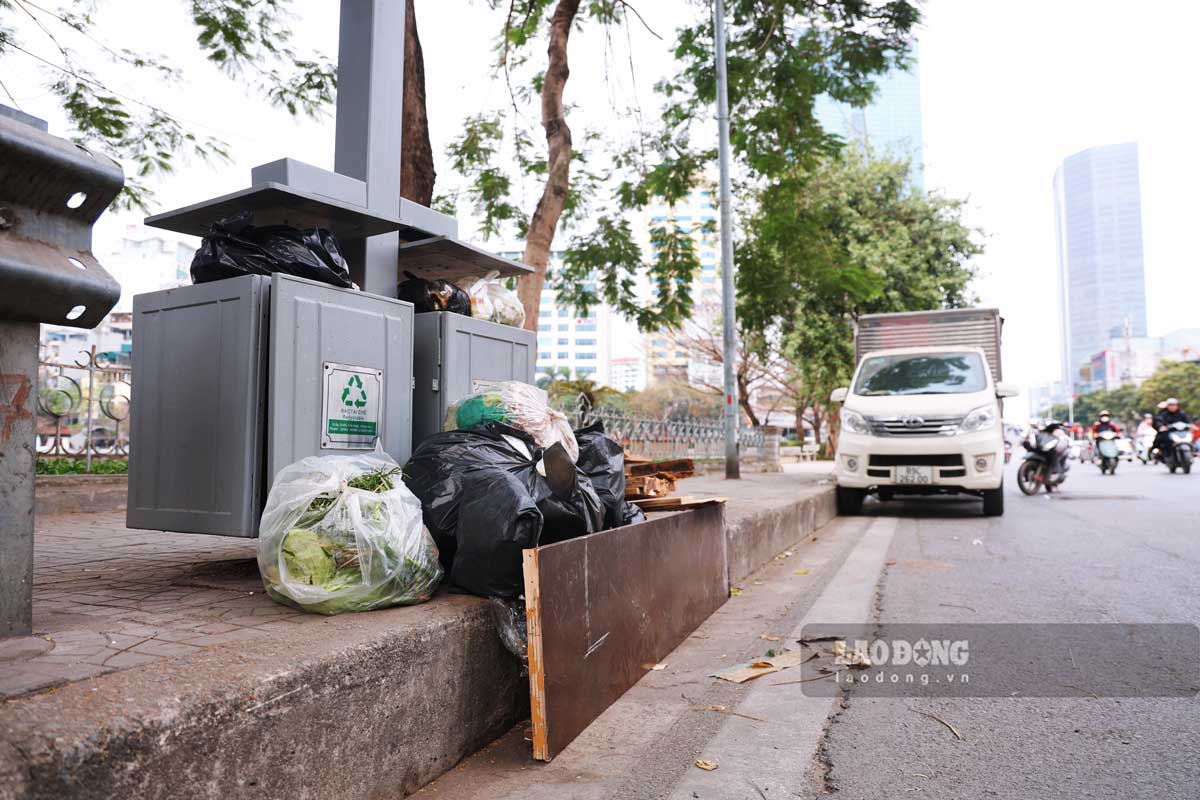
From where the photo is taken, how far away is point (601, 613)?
106 inches

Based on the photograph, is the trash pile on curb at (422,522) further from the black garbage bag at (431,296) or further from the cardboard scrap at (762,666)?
the black garbage bag at (431,296)

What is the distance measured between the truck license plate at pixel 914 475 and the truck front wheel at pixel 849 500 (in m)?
0.97

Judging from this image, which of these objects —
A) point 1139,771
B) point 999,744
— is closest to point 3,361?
point 999,744

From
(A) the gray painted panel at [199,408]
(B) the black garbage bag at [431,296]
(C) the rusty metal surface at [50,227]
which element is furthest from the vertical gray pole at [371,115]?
(C) the rusty metal surface at [50,227]

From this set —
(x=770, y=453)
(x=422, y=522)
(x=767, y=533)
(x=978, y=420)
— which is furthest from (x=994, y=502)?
(x=770, y=453)

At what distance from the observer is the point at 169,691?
148cm

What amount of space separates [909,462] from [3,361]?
8426mm

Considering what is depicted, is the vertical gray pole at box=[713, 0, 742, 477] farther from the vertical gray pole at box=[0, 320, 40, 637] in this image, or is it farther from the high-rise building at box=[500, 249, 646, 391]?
the high-rise building at box=[500, 249, 646, 391]

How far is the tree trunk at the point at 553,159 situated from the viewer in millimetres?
7566

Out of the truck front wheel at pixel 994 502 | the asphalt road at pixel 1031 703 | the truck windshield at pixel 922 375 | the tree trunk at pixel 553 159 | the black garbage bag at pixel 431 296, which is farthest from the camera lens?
the truck windshield at pixel 922 375

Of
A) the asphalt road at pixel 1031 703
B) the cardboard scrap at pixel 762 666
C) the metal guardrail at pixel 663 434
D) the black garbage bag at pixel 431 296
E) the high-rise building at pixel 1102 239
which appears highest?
the high-rise building at pixel 1102 239

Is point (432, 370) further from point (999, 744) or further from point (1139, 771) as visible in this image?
point (1139, 771)

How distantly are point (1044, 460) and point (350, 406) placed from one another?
11675 mm

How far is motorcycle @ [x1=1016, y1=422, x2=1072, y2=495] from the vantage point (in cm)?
1141
